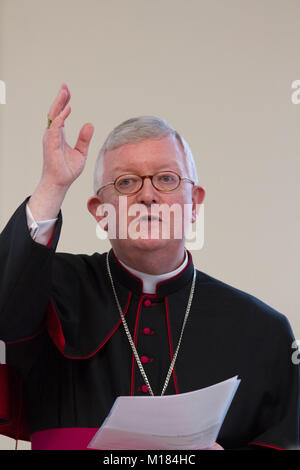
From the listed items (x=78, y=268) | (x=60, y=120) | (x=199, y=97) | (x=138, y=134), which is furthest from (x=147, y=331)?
(x=199, y=97)

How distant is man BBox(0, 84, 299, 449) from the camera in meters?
2.08

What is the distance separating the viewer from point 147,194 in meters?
2.41

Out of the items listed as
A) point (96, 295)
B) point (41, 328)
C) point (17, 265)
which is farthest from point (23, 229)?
point (96, 295)

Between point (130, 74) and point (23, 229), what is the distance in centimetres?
236

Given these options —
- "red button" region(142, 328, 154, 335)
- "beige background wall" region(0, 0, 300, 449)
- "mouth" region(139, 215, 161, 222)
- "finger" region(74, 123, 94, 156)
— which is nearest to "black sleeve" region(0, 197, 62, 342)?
"finger" region(74, 123, 94, 156)

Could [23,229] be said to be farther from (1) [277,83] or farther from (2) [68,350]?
(1) [277,83]

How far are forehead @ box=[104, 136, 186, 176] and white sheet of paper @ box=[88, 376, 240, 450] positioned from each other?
2.90ft

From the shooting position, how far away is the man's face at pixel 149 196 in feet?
7.91

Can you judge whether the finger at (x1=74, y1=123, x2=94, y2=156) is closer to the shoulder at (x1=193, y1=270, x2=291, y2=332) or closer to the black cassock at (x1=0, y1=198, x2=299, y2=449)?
the black cassock at (x1=0, y1=198, x2=299, y2=449)

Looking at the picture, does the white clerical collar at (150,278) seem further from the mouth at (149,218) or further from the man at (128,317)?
the mouth at (149,218)

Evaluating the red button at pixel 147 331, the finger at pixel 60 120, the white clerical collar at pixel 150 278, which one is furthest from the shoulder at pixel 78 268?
the finger at pixel 60 120

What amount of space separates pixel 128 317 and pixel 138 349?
0.49 ft

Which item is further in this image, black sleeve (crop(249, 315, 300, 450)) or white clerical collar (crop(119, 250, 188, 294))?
white clerical collar (crop(119, 250, 188, 294))

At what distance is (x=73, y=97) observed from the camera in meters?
4.08
